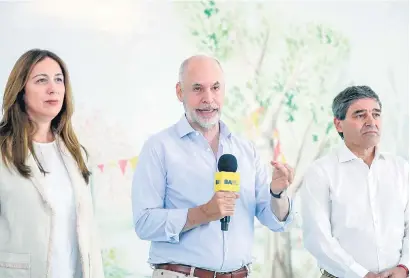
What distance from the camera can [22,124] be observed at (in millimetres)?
2541

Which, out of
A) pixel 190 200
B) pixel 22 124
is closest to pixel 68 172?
pixel 22 124

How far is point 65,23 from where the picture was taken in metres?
4.14

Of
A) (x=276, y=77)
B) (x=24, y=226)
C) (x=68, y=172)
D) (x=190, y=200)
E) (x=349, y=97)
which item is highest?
(x=276, y=77)

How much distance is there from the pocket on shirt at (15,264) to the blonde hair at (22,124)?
33 cm

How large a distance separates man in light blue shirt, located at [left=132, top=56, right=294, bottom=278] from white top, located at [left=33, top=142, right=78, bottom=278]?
275 millimetres

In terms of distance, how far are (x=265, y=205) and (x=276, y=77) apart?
2029mm

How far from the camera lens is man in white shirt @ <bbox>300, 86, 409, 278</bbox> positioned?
2871 mm

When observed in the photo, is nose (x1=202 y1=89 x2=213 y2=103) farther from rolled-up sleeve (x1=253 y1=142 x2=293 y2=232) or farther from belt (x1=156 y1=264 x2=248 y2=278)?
belt (x1=156 y1=264 x2=248 y2=278)

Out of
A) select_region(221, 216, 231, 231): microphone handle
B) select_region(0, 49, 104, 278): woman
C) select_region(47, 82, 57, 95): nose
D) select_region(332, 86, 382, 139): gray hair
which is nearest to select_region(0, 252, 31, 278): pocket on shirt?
select_region(0, 49, 104, 278): woman

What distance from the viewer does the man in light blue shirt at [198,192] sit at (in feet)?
8.09

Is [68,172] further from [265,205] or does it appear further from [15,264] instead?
[265,205]

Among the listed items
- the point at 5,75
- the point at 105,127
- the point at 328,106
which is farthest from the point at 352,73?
the point at 5,75

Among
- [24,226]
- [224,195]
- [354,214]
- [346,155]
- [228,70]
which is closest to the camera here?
[224,195]

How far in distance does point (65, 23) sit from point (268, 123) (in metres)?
1.63
